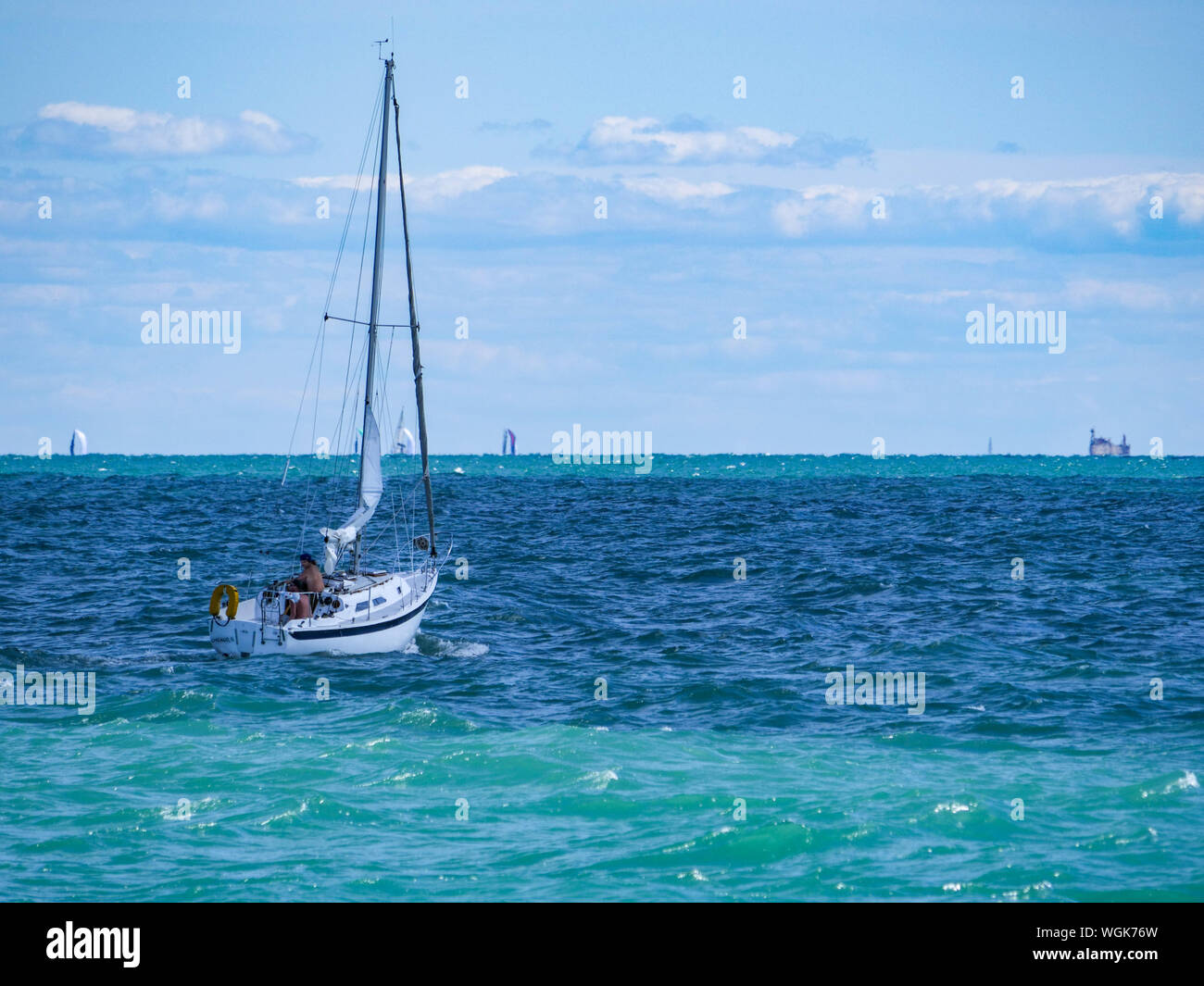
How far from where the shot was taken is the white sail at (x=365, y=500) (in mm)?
31266

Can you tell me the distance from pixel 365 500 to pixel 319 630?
4.08m

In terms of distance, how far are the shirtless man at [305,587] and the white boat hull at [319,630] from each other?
229 mm

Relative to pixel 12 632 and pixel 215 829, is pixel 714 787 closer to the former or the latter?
pixel 215 829

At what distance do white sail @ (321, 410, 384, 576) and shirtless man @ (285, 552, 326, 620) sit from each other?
3.06ft

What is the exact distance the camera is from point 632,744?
21.9 meters

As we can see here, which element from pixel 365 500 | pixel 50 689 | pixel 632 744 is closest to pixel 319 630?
pixel 365 500

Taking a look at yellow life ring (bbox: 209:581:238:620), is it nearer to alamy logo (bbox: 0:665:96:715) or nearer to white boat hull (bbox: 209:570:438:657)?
white boat hull (bbox: 209:570:438:657)

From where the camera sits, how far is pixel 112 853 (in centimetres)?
1611

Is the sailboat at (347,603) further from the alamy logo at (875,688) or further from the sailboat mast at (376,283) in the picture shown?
the alamy logo at (875,688)
